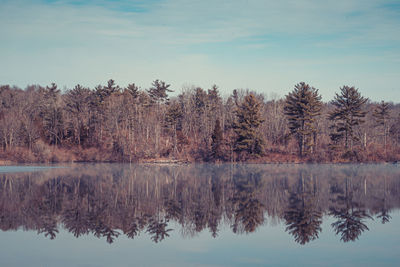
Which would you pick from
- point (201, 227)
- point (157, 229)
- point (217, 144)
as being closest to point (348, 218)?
point (201, 227)

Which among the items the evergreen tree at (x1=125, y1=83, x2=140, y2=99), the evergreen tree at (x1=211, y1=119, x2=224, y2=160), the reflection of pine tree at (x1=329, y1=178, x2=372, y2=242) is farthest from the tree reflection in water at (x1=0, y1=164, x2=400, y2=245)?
the evergreen tree at (x1=125, y1=83, x2=140, y2=99)

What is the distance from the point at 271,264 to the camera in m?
12.9

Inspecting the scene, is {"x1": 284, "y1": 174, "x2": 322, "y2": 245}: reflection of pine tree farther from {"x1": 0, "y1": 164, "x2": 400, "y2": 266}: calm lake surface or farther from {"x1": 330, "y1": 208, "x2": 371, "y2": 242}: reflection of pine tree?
{"x1": 330, "y1": 208, "x2": 371, "y2": 242}: reflection of pine tree

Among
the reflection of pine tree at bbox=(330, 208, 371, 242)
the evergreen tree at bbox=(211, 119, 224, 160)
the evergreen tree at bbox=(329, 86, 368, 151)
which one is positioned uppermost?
the evergreen tree at bbox=(329, 86, 368, 151)

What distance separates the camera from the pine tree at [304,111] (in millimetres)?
73438

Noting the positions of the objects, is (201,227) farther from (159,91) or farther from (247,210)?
(159,91)

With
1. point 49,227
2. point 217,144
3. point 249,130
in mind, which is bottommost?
point 49,227

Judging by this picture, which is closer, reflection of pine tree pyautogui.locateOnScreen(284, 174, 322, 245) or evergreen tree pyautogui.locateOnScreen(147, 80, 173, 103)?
reflection of pine tree pyautogui.locateOnScreen(284, 174, 322, 245)

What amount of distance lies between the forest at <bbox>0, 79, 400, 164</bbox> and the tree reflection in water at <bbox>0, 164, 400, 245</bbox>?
1511 inches

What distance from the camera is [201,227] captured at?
60.8 ft

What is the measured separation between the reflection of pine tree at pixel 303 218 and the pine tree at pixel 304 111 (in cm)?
4684

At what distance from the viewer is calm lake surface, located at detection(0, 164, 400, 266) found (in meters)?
13.9

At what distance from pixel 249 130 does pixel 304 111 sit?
1005cm

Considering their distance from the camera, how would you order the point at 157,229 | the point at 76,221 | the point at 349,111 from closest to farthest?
1. the point at 157,229
2. the point at 76,221
3. the point at 349,111
